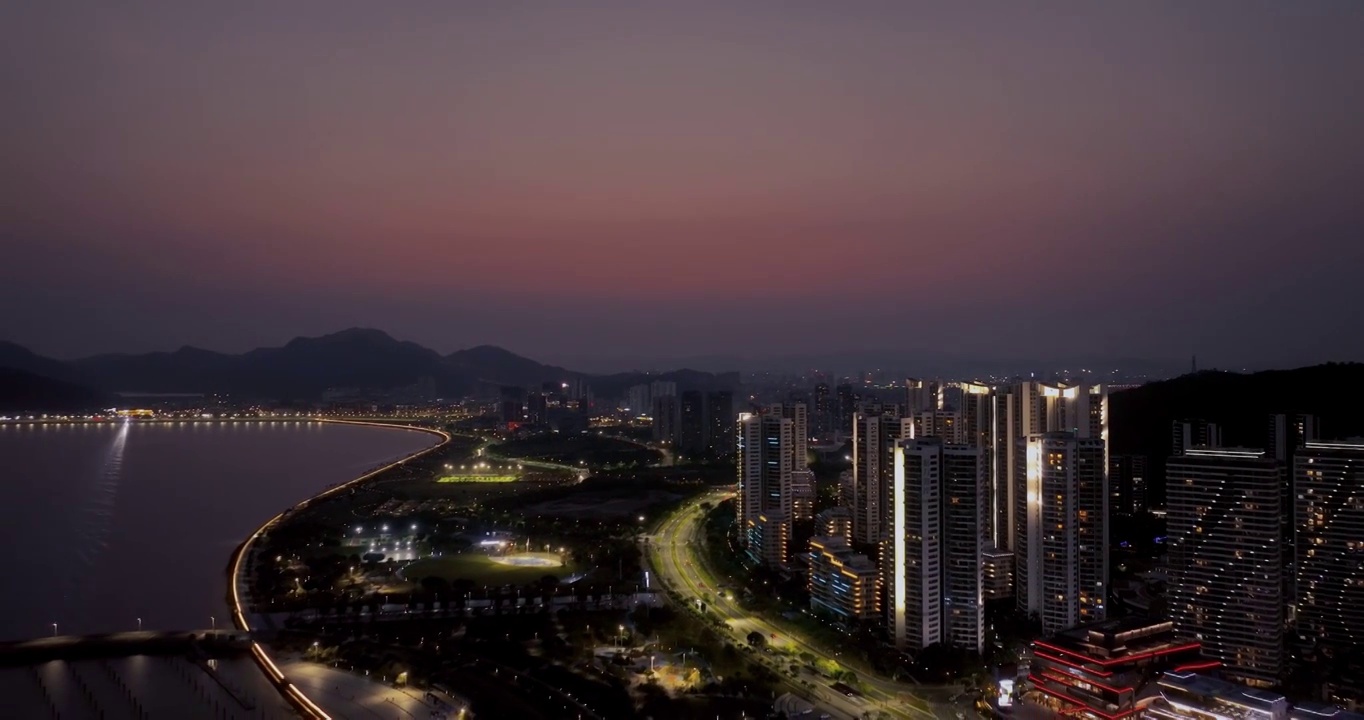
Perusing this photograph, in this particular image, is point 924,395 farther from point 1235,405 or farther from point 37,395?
point 37,395

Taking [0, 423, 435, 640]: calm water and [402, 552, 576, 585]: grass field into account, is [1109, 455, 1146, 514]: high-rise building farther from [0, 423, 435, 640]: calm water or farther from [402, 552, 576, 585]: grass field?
[0, 423, 435, 640]: calm water

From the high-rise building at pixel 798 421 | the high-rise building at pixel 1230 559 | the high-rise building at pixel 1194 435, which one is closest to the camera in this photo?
the high-rise building at pixel 1230 559

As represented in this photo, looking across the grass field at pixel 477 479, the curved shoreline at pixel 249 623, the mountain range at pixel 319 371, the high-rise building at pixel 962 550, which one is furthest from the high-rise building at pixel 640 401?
the high-rise building at pixel 962 550

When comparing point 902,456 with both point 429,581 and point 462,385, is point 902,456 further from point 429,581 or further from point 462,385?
point 462,385

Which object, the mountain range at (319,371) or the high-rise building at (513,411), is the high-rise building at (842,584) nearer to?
the high-rise building at (513,411)

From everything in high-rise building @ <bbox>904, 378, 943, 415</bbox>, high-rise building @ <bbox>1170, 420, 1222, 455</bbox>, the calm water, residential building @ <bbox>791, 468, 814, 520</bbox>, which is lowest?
the calm water

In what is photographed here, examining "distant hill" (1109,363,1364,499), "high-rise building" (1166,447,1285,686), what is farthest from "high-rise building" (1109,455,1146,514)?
"high-rise building" (1166,447,1285,686)

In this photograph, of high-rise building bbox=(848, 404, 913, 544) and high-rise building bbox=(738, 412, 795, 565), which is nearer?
high-rise building bbox=(848, 404, 913, 544)

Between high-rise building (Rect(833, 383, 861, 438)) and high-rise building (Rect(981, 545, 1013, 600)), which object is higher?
high-rise building (Rect(833, 383, 861, 438))
